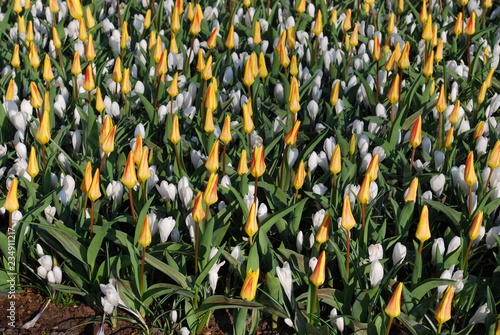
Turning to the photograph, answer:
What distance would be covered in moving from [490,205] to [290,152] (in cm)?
94

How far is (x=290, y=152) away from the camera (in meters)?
3.38

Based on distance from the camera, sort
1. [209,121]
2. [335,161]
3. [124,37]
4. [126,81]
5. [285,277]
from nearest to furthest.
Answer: [285,277] < [335,161] < [209,121] < [126,81] < [124,37]

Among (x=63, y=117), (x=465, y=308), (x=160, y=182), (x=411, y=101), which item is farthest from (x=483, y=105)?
(x=63, y=117)

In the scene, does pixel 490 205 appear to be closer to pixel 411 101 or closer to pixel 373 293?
pixel 373 293

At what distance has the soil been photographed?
9.34ft

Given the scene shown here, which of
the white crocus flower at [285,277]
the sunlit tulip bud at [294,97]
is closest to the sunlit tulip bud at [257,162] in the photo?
the white crocus flower at [285,277]

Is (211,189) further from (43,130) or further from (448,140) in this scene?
(448,140)

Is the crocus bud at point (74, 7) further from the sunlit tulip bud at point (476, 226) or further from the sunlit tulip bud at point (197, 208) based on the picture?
the sunlit tulip bud at point (476, 226)

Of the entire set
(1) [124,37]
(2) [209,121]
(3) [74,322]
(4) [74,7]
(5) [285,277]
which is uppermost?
(4) [74,7]

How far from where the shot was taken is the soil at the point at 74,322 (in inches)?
112

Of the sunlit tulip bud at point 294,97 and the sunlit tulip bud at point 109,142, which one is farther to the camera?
the sunlit tulip bud at point 294,97

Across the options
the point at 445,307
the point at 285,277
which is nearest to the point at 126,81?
the point at 285,277

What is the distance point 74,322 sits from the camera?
2.89 m

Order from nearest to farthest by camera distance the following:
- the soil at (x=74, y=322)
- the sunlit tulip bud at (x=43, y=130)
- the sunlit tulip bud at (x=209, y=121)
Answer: the soil at (x=74, y=322) < the sunlit tulip bud at (x=43, y=130) < the sunlit tulip bud at (x=209, y=121)
